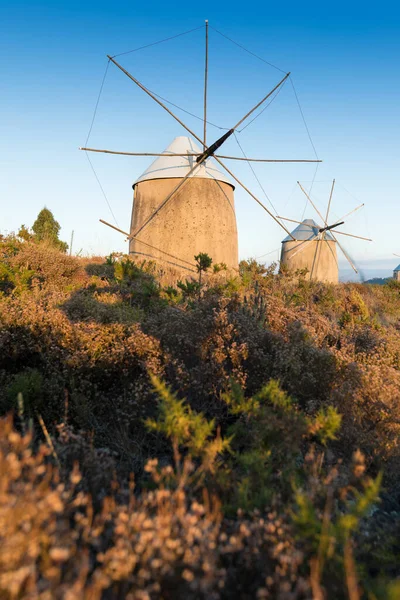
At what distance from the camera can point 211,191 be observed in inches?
457

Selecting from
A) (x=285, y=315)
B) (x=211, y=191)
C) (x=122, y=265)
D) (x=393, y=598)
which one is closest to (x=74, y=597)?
(x=393, y=598)

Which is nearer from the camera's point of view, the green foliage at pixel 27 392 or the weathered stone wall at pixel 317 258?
the green foliage at pixel 27 392

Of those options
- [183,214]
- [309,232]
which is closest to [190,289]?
[183,214]

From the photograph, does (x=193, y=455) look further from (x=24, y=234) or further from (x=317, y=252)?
(x=317, y=252)

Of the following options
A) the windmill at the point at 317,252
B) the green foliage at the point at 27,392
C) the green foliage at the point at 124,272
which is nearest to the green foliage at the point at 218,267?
the green foliage at the point at 124,272

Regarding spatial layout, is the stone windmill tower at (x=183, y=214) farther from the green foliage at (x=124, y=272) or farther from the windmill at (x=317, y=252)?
the windmill at (x=317, y=252)

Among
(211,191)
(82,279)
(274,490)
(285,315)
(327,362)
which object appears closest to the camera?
(274,490)

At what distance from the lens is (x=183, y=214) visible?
11.3 m

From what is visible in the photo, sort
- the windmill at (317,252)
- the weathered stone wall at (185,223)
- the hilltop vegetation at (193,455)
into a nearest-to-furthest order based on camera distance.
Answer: the hilltop vegetation at (193,455)
the weathered stone wall at (185,223)
the windmill at (317,252)

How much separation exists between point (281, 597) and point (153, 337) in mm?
3091

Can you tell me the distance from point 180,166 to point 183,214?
4.40ft

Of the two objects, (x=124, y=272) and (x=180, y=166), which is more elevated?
(x=180, y=166)

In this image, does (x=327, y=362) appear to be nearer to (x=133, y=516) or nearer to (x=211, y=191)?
(x=133, y=516)

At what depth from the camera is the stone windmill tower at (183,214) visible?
11.4 m
